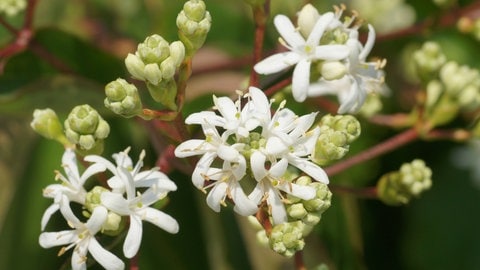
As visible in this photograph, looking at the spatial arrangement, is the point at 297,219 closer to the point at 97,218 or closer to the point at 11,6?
the point at 97,218

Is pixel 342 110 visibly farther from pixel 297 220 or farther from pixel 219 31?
pixel 219 31

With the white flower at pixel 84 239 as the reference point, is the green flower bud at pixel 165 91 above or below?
above

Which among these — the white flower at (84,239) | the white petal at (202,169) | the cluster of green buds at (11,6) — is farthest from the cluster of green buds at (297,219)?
the cluster of green buds at (11,6)

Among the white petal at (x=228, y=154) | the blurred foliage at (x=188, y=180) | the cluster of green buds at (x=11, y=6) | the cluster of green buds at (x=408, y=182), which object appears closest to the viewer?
the white petal at (x=228, y=154)

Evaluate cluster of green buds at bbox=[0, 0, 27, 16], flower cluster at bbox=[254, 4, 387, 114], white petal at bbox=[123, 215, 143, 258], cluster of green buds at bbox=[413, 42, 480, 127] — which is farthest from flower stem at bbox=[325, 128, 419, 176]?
cluster of green buds at bbox=[0, 0, 27, 16]

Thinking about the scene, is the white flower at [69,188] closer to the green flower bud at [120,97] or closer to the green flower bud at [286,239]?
the green flower bud at [120,97]

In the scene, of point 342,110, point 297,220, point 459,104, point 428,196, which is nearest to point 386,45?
point 428,196
